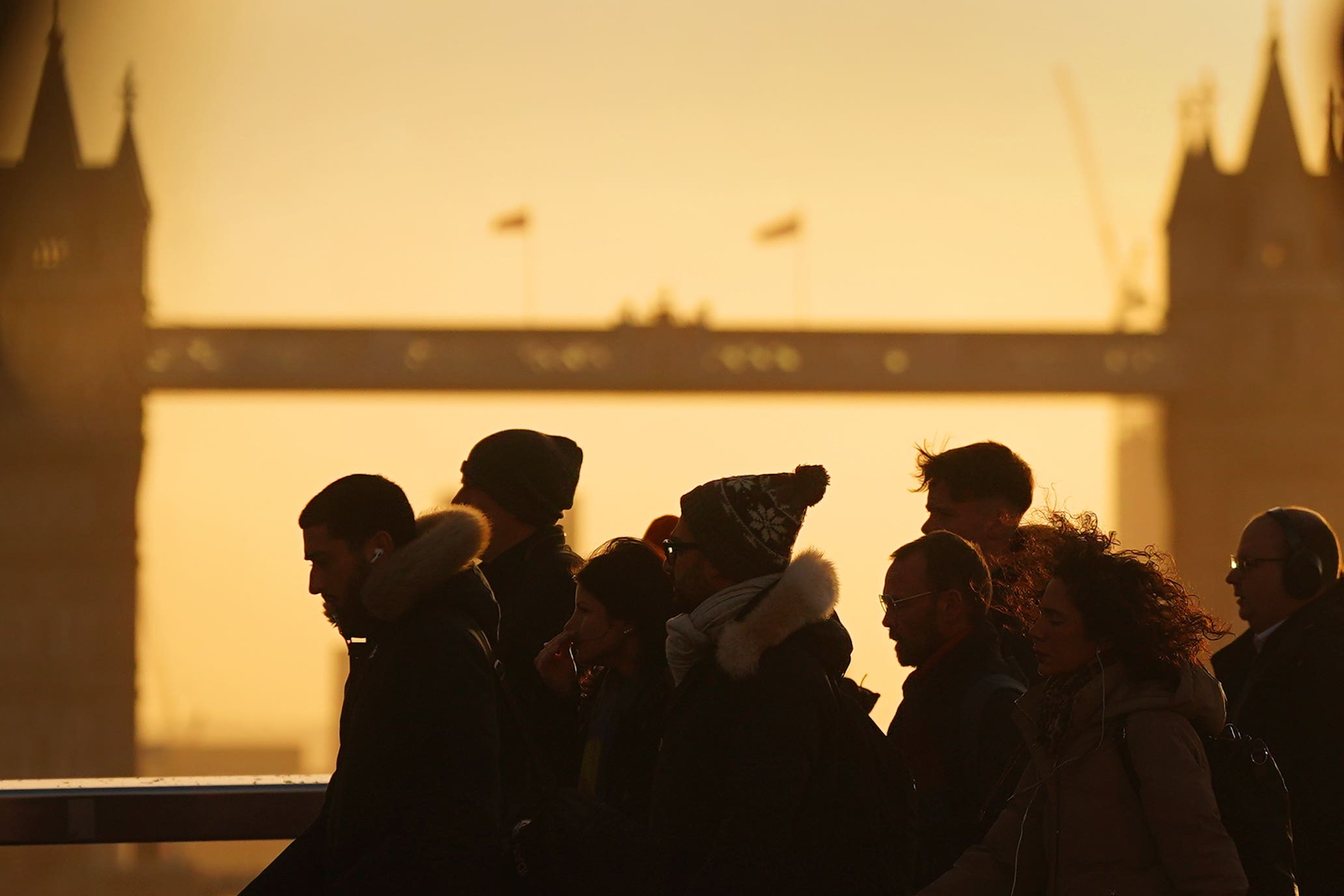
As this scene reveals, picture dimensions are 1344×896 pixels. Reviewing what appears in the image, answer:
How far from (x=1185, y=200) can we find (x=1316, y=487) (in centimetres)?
649

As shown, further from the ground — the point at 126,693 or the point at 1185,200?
the point at 1185,200

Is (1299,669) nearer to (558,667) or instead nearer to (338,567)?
(558,667)

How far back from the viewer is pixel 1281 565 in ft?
17.9

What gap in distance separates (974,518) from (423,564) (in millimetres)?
1484

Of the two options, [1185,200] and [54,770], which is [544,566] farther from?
[1185,200]

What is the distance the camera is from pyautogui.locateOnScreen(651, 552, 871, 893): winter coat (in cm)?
358

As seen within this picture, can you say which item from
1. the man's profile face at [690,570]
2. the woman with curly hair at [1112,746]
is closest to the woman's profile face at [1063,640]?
the woman with curly hair at [1112,746]

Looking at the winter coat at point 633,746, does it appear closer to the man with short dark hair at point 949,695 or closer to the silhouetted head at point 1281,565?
the man with short dark hair at point 949,695

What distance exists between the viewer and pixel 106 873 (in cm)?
536

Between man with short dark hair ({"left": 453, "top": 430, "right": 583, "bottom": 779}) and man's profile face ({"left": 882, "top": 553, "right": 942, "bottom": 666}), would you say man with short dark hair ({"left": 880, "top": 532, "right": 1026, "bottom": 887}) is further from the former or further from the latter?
man with short dark hair ({"left": 453, "top": 430, "right": 583, "bottom": 779})

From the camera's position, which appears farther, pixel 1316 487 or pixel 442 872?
pixel 1316 487

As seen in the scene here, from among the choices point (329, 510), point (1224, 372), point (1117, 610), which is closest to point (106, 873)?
point (329, 510)

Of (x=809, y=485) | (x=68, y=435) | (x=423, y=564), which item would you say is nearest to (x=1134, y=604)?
(x=809, y=485)

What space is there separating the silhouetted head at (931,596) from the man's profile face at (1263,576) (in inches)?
39.8
